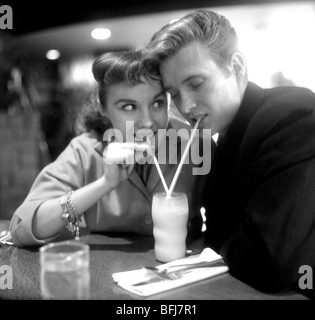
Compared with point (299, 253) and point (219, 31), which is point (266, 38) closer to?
point (219, 31)

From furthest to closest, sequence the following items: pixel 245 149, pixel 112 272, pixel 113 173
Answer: pixel 113 173, pixel 245 149, pixel 112 272

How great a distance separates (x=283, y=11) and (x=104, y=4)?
674 millimetres

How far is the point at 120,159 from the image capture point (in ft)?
3.58

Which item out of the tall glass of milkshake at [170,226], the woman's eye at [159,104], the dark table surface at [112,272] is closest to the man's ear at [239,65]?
the woman's eye at [159,104]

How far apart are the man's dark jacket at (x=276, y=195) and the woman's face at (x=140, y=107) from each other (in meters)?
0.27

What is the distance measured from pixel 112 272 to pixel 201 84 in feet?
1.66

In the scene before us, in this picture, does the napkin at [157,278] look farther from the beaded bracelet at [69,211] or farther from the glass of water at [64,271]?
the beaded bracelet at [69,211]

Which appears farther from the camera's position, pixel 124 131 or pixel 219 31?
pixel 124 131

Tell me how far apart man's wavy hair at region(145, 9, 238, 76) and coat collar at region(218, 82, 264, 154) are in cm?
11

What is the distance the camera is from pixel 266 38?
1772 mm

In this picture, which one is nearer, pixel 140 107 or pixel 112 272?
pixel 112 272

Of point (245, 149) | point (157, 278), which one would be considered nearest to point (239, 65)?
point (245, 149)

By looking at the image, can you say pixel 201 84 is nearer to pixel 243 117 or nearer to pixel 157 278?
pixel 243 117
